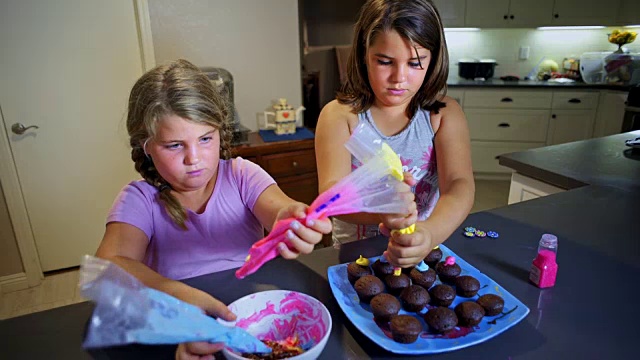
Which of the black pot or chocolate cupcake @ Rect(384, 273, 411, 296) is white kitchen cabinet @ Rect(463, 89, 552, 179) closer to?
the black pot

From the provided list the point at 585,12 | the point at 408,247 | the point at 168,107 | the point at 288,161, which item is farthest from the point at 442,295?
the point at 585,12

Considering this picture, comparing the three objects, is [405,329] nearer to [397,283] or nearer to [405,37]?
[397,283]

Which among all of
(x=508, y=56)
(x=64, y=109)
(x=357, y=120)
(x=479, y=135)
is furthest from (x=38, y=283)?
(x=508, y=56)

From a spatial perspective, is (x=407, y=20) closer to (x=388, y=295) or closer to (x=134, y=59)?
(x=388, y=295)

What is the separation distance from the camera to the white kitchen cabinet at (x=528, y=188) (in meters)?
1.48

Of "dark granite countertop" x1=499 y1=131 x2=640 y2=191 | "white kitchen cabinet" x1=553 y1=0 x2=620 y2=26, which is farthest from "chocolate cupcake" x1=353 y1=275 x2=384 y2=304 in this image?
"white kitchen cabinet" x1=553 y1=0 x2=620 y2=26

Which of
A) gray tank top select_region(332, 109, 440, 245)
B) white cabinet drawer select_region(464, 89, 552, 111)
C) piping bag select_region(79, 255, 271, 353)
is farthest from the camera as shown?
white cabinet drawer select_region(464, 89, 552, 111)

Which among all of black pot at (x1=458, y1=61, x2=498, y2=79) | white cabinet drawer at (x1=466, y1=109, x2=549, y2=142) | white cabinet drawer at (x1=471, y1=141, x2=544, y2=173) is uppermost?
black pot at (x1=458, y1=61, x2=498, y2=79)

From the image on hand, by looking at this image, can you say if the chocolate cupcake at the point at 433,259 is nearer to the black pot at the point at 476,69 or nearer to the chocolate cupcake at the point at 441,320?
the chocolate cupcake at the point at 441,320

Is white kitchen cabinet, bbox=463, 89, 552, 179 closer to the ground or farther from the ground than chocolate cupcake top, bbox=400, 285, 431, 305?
closer to the ground

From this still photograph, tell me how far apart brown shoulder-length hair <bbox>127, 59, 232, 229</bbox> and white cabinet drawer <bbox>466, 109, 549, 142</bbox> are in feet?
11.0

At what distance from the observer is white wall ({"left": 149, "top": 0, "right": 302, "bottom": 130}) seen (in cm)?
239

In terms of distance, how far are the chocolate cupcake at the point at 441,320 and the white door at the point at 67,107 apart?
226 cm

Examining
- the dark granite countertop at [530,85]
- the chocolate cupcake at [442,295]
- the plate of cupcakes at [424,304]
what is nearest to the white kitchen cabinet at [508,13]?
the dark granite countertop at [530,85]
